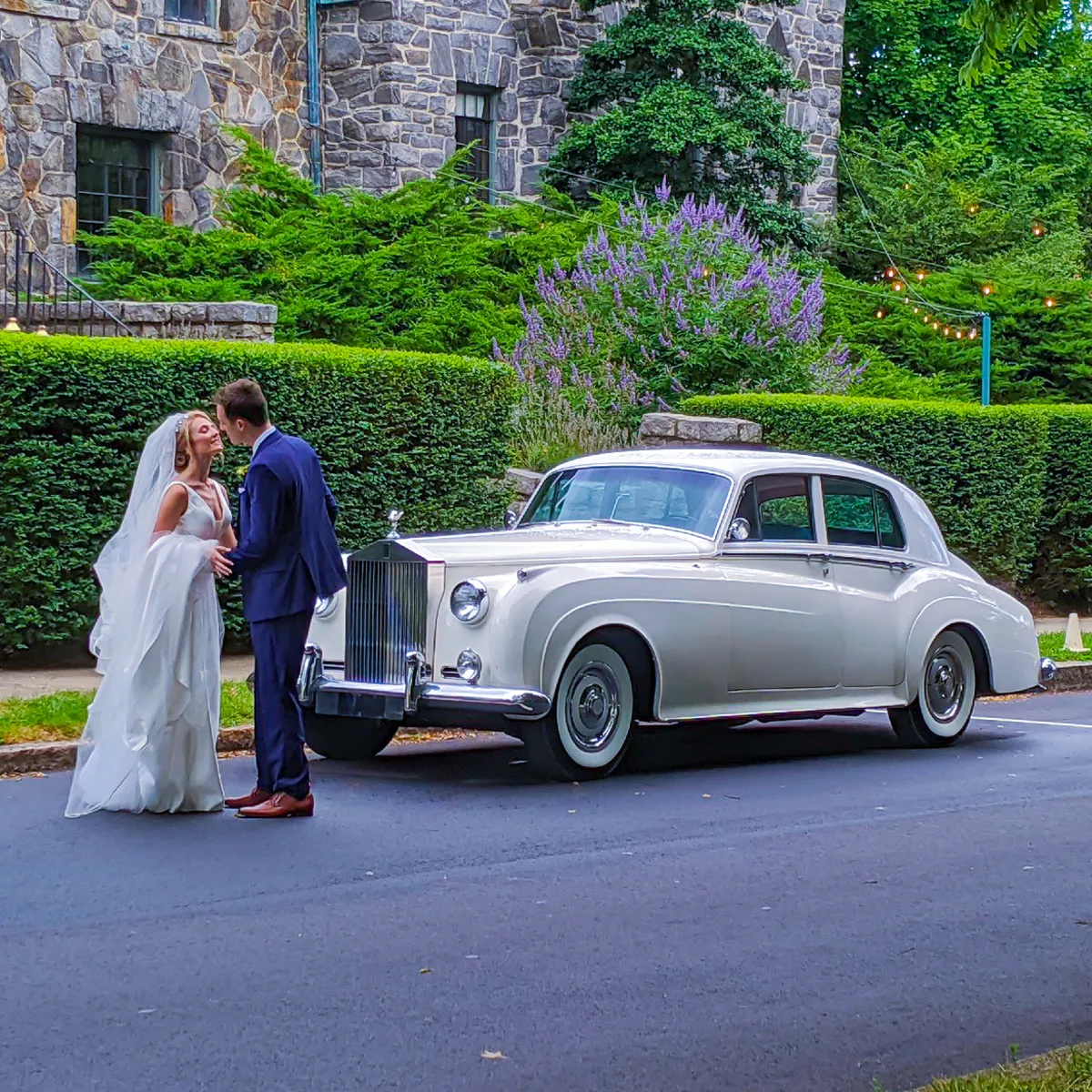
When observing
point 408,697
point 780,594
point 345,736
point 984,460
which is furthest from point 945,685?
point 984,460

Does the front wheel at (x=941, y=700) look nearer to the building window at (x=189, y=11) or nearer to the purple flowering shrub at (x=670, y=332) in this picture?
the purple flowering shrub at (x=670, y=332)

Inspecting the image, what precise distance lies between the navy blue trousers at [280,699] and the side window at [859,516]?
4286mm

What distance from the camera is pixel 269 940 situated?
21.5 feet

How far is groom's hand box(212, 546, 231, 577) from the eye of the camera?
8742 millimetres

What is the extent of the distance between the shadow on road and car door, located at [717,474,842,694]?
61cm

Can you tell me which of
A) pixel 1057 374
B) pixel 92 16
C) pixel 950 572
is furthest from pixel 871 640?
pixel 1057 374

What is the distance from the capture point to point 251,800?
8875 mm

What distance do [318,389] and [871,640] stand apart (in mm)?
5216

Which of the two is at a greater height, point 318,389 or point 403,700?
point 318,389

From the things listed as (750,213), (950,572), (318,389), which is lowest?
(950,572)

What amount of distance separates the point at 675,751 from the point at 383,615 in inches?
94.7

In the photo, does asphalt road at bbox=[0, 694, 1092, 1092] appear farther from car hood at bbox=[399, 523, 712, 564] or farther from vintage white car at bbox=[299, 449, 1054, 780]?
car hood at bbox=[399, 523, 712, 564]

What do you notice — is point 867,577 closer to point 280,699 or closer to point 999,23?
point 280,699

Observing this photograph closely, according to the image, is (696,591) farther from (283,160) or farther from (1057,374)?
(1057,374)
